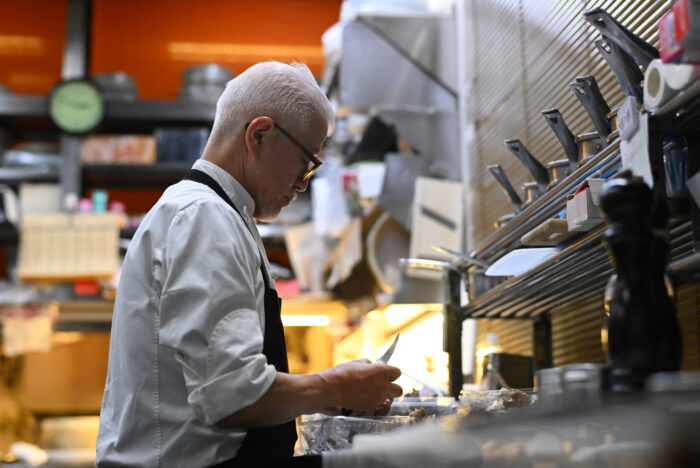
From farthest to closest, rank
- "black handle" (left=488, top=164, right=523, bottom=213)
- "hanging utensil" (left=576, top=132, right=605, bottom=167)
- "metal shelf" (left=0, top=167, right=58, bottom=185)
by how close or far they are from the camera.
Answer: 1. "metal shelf" (left=0, top=167, right=58, bottom=185)
2. "black handle" (left=488, top=164, right=523, bottom=213)
3. "hanging utensil" (left=576, top=132, right=605, bottom=167)

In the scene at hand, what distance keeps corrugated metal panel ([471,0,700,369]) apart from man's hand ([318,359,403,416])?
621mm

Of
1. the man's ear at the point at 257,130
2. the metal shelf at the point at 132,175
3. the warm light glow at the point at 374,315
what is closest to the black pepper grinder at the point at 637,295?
the man's ear at the point at 257,130

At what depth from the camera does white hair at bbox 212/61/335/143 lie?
6.12ft

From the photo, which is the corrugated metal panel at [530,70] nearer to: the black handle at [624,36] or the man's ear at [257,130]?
the black handle at [624,36]

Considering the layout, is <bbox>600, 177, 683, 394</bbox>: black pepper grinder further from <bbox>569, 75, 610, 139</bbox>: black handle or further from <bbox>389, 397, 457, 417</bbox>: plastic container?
<bbox>389, 397, 457, 417</bbox>: plastic container

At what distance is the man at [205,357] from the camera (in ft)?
4.67

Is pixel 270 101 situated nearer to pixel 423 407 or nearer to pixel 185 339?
pixel 185 339

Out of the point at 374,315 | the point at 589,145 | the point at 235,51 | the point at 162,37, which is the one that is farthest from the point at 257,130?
the point at 162,37

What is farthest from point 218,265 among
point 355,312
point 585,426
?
point 355,312

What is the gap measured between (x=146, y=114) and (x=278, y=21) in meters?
1.52

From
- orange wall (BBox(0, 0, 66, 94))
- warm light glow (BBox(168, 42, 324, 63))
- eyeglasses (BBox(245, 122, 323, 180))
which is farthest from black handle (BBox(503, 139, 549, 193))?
orange wall (BBox(0, 0, 66, 94))

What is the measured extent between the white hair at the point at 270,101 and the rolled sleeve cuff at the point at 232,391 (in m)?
0.63

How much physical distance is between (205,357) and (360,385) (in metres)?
0.32

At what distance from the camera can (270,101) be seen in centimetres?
186
